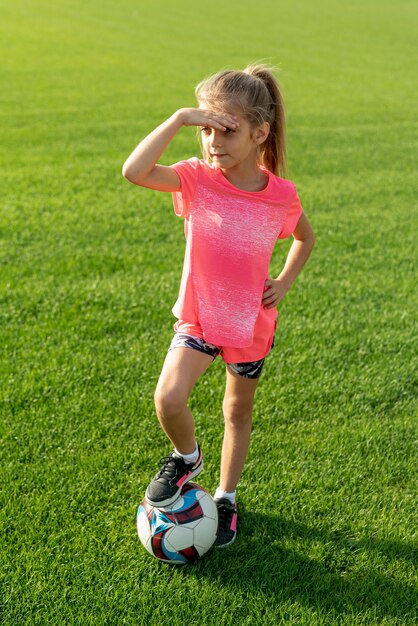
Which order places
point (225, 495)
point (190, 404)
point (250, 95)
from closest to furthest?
point (250, 95), point (225, 495), point (190, 404)

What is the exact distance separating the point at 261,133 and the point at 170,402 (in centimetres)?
116

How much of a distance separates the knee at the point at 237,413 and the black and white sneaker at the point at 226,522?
372mm

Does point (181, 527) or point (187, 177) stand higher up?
point (187, 177)

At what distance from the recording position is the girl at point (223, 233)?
2889 mm

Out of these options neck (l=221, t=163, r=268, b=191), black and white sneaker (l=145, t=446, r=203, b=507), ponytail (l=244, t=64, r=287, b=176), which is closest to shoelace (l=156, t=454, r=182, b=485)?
black and white sneaker (l=145, t=446, r=203, b=507)

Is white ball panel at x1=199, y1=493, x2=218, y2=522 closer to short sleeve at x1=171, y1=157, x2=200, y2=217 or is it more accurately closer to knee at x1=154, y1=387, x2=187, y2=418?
knee at x1=154, y1=387, x2=187, y2=418

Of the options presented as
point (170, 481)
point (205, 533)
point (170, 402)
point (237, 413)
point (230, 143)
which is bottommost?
point (205, 533)

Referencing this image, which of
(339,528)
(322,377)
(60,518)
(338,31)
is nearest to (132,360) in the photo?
(322,377)

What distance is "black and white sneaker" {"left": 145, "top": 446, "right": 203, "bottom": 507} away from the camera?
3037 mm

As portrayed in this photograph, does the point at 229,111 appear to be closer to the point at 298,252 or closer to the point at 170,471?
the point at 298,252

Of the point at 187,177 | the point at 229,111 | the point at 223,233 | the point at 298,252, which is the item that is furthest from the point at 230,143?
the point at 298,252

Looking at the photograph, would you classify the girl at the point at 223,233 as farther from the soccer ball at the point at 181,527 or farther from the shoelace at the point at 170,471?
the soccer ball at the point at 181,527

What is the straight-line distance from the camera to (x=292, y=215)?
10.2ft

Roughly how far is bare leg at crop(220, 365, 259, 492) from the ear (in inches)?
39.0
